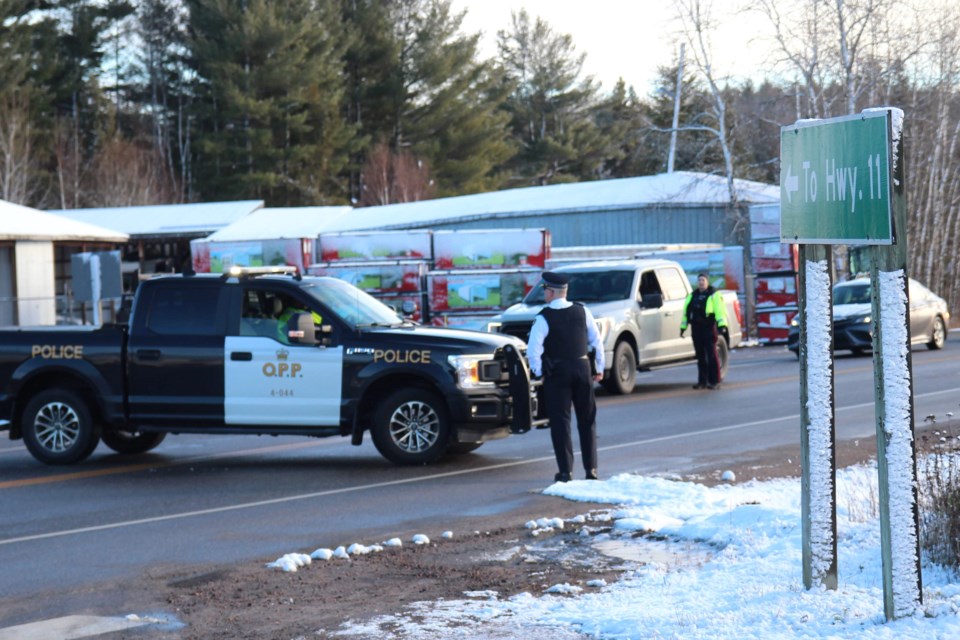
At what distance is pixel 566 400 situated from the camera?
11.7 m

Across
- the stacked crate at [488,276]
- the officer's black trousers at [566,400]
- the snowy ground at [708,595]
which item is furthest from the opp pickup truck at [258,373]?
the stacked crate at [488,276]

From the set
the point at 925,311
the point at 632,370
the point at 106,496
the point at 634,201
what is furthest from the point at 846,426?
the point at 634,201

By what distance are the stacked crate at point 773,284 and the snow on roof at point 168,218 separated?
25.7 m

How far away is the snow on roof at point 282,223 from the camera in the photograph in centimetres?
4972

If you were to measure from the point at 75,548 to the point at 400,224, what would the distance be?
125 ft

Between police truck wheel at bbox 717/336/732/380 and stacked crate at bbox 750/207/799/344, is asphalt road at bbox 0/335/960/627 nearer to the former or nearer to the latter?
police truck wheel at bbox 717/336/732/380

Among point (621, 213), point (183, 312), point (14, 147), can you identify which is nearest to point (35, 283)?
point (621, 213)

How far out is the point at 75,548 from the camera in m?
9.74

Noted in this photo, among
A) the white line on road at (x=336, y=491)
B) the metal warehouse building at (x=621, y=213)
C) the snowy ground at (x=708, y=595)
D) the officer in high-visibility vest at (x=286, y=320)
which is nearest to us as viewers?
the snowy ground at (x=708, y=595)

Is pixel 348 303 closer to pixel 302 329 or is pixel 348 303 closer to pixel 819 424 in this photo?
pixel 302 329

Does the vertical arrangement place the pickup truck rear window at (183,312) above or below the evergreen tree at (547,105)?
below

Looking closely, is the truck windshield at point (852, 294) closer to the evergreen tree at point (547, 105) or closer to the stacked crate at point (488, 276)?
the stacked crate at point (488, 276)

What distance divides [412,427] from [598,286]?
8.90 m

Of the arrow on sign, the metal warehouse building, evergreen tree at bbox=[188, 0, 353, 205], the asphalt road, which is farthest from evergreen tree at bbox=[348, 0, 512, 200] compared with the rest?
the arrow on sign
